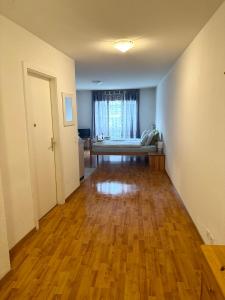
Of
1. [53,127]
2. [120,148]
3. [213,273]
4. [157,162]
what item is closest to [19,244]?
[53,127]

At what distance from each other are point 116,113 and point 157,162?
3.98 metres

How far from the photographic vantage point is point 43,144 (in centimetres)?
321

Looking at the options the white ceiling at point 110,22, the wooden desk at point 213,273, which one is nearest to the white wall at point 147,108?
the white ceiling at point 110,22

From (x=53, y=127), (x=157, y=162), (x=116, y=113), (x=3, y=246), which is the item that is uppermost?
(x=116, y=113)

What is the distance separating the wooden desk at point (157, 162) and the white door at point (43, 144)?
10.2 ft

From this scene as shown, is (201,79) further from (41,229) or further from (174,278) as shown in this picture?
(41,229)

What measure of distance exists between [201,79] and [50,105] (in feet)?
7.04

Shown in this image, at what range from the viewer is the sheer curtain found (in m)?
9.09

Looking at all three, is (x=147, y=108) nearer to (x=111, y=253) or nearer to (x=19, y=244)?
(x=111, y=253)

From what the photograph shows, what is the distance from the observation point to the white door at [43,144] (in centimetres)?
298

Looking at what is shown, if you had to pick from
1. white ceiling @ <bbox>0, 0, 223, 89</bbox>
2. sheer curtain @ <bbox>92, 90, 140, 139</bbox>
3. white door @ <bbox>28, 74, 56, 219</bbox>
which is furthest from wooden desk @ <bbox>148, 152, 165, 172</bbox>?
sheer curtain @ <bbox>92, 90, 140, 139</bbox>

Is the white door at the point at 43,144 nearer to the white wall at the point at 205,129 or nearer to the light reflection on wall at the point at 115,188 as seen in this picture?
the light reflection on wall at the point at 115,188

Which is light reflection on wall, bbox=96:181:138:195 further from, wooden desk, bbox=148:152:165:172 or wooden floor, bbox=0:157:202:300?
wooden desk, bbox=148:152:165:172

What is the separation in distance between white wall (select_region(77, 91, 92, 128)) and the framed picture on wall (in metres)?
5.47
